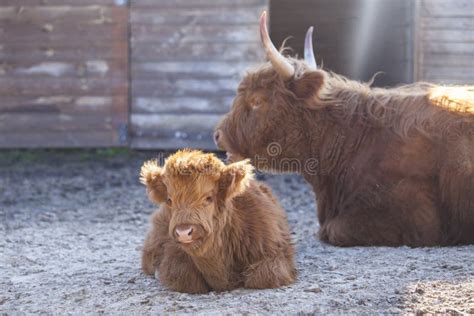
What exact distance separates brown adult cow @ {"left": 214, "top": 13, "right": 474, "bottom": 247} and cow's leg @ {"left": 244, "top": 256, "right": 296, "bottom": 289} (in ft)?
4.66

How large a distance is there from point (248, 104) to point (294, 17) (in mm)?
10942

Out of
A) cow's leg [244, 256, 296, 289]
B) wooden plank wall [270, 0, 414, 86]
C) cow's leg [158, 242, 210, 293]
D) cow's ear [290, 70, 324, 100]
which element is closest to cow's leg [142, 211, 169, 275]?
cow's leg [158, 242, 210, 293]

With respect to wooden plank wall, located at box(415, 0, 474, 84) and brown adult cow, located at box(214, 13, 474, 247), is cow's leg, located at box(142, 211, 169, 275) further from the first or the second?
wooden plank wall, located at box(415, 0, 474, 84)

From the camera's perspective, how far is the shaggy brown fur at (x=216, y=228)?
426 centimetres

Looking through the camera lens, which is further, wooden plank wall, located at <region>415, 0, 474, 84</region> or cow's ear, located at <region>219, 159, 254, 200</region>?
wooden plank wall, located at <region>415, 0, 474, 84</region>

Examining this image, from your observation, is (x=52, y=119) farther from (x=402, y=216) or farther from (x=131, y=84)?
(x=402, y=216)

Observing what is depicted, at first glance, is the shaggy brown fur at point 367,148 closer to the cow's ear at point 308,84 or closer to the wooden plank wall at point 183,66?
the cow's ear at point 308,84

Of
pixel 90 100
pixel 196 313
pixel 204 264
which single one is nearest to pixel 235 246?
pixel 204 264

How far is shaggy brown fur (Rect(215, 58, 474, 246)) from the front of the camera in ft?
19.0

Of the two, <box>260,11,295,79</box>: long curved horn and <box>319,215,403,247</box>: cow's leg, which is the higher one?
<box>260,11,295,79</box>: long curved horn

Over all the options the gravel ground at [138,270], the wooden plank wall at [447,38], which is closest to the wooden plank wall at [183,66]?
the gravel ground at [138,270]

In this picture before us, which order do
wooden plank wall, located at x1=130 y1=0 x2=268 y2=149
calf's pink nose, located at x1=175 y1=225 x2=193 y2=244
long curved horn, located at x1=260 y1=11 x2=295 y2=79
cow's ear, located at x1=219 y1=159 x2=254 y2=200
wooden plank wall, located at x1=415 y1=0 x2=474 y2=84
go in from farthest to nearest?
1. wooden plank wall, located at x1=130 y1=0 x2=268 y2=149
2. wooden plank wall, located at x1=415 y1=0 x2=474 y2=84
3. long curved horn, located at x1=260 y1=11 x2=295 y2=79
4. cow's ear, located at x1=219 y1=159 x2=254 y2=200
5. calf's pink nose, located at x1=175 y1=225 x2=193 y2=244

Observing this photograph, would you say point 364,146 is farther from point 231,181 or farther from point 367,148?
point 231,181

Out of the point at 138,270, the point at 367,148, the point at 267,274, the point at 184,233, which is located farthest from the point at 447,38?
the point at 184,233
